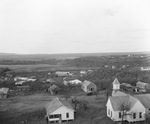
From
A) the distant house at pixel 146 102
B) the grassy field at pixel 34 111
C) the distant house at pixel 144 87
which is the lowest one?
the grassy field at pixel 34 111

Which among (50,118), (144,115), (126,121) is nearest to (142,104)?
(144,115)

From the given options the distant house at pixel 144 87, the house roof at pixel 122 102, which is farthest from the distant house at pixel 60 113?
the distant house at pixel 144 87

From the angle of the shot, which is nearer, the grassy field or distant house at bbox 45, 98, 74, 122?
distant house at bbox 45, 98, 74, 122

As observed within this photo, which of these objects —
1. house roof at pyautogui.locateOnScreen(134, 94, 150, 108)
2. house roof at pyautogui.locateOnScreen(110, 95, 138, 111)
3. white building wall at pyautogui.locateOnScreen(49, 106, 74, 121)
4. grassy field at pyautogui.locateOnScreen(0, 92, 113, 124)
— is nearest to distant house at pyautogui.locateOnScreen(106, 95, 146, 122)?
house roof at pyautogui.locateOnScreen(110, 95, 138, 111)

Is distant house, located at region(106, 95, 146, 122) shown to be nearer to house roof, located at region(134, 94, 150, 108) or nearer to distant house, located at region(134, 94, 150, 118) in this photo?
distant house, located at region(134, 94, 150, 118)

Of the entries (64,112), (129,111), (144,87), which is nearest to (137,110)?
(129,111)

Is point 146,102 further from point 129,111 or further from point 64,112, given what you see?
point 64,112

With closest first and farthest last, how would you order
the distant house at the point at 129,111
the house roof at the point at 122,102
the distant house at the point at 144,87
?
the house roof at the point at 122,102 < the distant house at the point at 129,111 < the distant house at the point at 144,87

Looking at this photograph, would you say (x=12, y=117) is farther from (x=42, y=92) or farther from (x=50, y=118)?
(x=42, y=92)

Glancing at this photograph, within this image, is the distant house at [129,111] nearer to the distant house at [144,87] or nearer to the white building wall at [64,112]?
the white building wall at [64,112]
